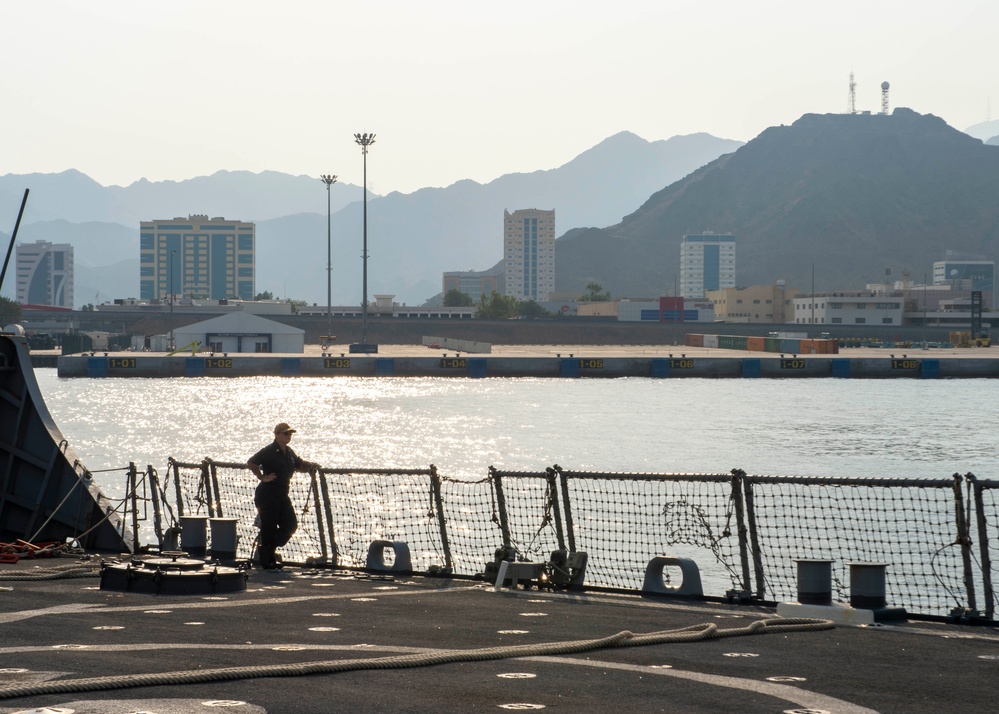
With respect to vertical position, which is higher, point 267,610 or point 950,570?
point 267,610

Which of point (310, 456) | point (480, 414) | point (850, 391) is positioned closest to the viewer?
point (310, 456)

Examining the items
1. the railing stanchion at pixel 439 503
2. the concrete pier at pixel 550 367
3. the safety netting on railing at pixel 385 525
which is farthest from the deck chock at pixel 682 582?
the concrete pier at pixel 550 367

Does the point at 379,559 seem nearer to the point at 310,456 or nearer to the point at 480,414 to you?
the point at 310,456

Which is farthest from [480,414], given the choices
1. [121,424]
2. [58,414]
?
[58,414]

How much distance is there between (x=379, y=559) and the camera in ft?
58.9

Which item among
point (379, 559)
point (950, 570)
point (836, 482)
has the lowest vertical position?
point (950, 570)

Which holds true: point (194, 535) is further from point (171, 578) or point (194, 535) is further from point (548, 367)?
point (548, 367)

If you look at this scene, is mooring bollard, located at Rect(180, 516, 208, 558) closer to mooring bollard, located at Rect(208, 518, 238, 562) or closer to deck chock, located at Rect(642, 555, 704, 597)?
mooring bollard, located at Rect(208, 518, 238, 562)

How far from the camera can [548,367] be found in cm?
13700

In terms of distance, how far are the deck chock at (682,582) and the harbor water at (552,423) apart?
3632 cm

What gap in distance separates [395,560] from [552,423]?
63.0 meters

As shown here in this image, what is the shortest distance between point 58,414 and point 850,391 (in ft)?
236

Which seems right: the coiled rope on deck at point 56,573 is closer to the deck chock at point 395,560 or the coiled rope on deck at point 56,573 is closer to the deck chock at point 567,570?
the deck chock at point 395,560

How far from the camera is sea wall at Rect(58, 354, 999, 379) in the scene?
13125 cm
